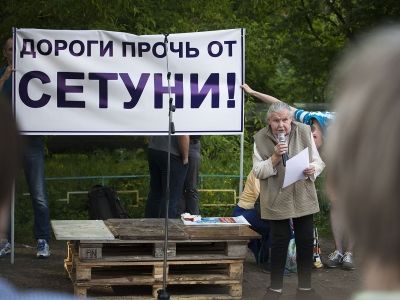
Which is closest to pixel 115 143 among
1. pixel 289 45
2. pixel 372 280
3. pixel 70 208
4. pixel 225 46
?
pixel 70 208

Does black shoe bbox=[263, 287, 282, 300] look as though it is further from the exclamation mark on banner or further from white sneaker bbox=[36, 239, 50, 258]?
white sneaker bbox=[36, 239, 50, 258]

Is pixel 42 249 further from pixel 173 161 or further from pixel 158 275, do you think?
pixel 158 275

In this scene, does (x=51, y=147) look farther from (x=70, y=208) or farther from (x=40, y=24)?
(x=40, y=24)

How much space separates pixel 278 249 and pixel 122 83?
2193 millimetres

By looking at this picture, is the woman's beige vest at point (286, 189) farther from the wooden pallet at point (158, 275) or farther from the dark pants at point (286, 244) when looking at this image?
the wooden pallet at point (158, 275)

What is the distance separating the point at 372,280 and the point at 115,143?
43.7ft

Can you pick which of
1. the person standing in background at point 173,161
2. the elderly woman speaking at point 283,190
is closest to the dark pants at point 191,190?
the person standing in background at point 173,161

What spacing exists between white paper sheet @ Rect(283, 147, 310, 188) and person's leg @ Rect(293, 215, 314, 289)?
1.17ft

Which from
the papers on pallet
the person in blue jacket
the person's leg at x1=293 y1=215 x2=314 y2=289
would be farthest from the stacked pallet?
the person in blue jacket

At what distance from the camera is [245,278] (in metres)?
7.36

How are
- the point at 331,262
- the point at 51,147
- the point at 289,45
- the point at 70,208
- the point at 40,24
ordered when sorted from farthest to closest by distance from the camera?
1. the point at 289,45
2. the point at 51,147
3. the point at 70,208
4. the point at 40,24
5. the point at 331,262

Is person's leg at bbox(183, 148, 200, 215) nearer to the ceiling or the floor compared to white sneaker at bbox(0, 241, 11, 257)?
nearer to the ceiling

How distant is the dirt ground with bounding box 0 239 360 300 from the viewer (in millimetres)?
6910

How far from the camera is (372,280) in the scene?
1187 millimetres
